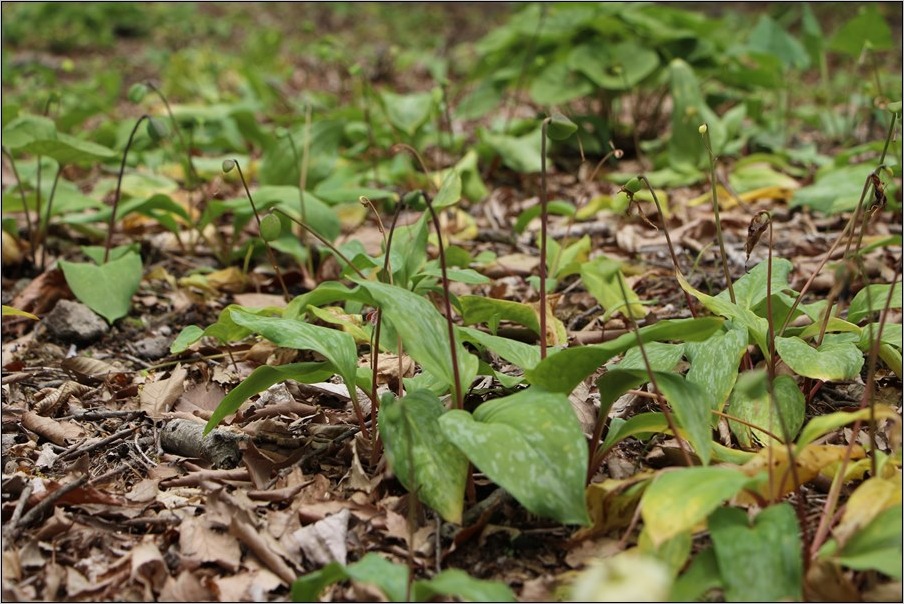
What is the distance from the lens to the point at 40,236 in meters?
3.28

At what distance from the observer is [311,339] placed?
72.9 inches

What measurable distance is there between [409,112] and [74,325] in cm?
205

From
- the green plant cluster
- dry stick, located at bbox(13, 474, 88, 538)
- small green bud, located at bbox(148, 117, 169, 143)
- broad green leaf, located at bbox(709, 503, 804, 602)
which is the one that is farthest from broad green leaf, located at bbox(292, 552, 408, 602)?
small green bud, located at bbox(148, 117, 169, 143)

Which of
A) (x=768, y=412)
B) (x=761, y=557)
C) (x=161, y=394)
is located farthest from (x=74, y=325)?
(x=761, y=557)

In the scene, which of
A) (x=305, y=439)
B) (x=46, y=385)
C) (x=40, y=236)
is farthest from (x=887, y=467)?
(x=40, y=236)

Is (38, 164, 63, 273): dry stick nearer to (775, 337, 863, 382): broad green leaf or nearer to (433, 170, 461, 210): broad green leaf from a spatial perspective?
(433, 170, 461, 210): broad green leaf

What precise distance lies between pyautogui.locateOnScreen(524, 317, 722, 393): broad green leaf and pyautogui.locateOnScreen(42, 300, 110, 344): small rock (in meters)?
1.65

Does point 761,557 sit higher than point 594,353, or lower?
lower

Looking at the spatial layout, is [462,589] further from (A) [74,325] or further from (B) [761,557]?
(A) [74,325]

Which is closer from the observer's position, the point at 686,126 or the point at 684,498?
the point at 684,498

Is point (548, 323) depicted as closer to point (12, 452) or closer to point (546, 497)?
point (546, 497)

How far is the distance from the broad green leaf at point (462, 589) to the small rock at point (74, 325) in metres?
1.75

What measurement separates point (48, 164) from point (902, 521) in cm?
347

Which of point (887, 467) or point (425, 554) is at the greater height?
point (887, 467)
